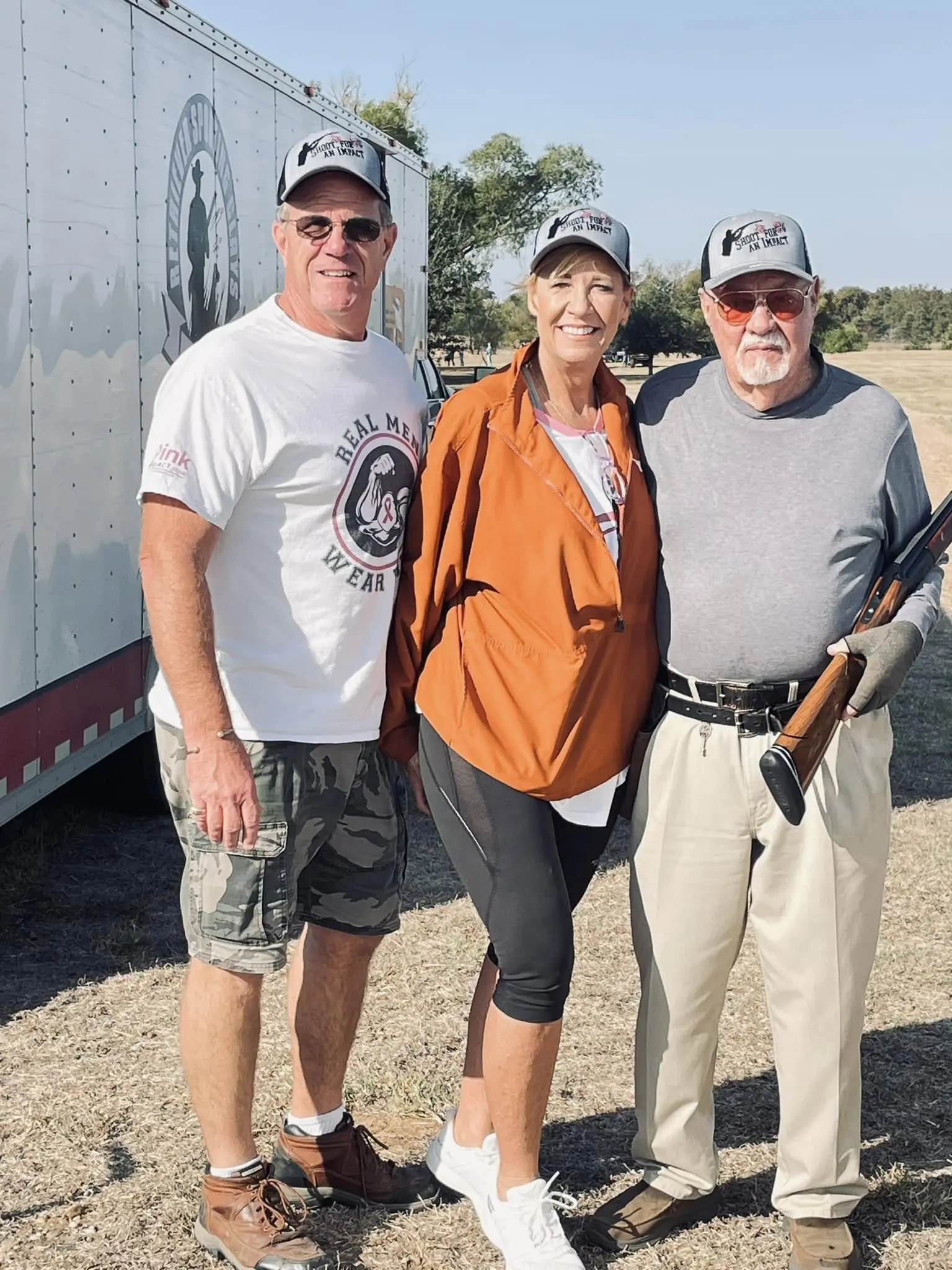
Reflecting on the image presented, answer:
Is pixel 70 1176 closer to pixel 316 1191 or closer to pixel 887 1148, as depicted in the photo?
pixel 316 1191

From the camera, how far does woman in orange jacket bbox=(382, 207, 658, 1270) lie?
274cm

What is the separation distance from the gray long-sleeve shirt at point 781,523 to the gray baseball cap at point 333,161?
2.80ft

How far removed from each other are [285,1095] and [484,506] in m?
1.84

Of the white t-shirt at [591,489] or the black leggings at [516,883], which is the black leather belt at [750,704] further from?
the black leggings at [516,883]

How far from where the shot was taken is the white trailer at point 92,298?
3.95 metres

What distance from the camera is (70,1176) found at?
129 inches

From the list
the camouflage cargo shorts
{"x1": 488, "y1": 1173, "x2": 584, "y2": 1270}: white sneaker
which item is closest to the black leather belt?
the camouflage cargo shorts

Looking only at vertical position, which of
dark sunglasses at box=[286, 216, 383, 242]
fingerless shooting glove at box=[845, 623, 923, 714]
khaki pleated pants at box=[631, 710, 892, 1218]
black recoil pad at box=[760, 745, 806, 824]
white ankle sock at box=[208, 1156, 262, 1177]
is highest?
dark sunglasses at box=[286, 216, 383, 242]

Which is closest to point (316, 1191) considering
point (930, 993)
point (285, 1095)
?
point (285, 1095)

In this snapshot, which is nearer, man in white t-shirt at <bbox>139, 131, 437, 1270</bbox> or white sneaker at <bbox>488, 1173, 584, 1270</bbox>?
man in white t-shirt at <bbox>139, 131, 437, 1270</bbox>

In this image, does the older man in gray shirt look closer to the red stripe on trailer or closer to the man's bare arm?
the man's bare arm

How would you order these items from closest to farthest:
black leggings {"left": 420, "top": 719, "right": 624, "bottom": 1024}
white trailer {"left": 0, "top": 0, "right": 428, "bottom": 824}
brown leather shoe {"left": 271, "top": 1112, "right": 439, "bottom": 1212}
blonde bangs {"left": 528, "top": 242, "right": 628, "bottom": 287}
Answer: black leggings {"left": 420, "top": 719, "right": 624, "bottom": 1024}, blonde bangs {"left": 528, "top": 242, "right": 628, "bottom": 287}, brown leather shoe {"left": 271, "top": 1112, "right": 439, "bottom": 1212}, white trailer {"left": 0, "top": 0, "right": 428, "bottom": 824}

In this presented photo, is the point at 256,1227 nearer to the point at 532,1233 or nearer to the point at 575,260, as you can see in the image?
the point at 532,1233

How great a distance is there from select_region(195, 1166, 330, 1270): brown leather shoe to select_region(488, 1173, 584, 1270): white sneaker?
381mm
